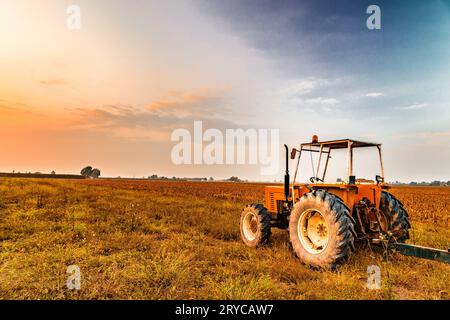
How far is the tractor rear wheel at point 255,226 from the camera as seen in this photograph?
20.1 ft

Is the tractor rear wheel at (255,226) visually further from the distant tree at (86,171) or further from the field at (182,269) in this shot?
the distant tree at (86,171)

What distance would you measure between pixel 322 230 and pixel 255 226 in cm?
201

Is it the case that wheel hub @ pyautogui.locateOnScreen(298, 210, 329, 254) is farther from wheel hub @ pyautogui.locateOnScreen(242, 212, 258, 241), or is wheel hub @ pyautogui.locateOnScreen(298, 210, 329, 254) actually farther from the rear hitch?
wheel hub @ pyautogui.locateOnScreen(242, 212, 258, 241)

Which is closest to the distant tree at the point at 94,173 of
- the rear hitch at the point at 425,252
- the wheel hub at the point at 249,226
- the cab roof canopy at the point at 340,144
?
the wheel hub at the point at 249,226

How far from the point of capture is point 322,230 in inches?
201

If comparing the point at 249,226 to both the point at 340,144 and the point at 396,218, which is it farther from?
the point at 396,218

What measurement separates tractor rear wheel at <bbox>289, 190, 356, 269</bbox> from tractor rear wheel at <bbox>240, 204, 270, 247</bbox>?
99 cm

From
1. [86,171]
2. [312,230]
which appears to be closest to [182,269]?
[312,230]

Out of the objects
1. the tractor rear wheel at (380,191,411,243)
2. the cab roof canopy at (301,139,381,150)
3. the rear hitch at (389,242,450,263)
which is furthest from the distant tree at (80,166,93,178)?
the rear hitch at (389,242,450,263)

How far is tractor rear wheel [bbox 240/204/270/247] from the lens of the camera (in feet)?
20.1
